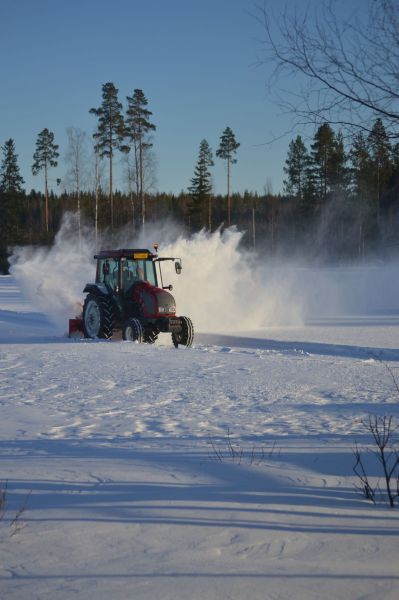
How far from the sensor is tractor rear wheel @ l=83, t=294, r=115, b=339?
16.8 m

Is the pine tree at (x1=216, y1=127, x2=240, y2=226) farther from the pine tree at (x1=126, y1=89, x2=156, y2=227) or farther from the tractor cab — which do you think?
the tractor cab

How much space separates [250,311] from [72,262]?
808 cm

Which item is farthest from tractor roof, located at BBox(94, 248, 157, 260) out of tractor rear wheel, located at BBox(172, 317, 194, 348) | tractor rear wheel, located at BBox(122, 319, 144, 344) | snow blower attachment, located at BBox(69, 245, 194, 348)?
tractor rear wheel, located at BBox(172, 317, 194, 348)

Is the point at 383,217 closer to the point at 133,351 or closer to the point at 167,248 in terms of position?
the point at 167,248

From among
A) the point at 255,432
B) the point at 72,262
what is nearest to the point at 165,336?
the point at 72,262

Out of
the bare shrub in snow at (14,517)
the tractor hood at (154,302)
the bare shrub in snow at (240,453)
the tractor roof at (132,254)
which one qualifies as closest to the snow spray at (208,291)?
the tractor roof at (132,254)

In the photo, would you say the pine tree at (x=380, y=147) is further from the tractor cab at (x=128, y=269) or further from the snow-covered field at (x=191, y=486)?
the tractor cab at (x=128, y=269)

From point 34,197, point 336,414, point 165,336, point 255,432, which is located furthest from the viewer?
point 34,197

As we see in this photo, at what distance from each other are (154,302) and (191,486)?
35.7ft

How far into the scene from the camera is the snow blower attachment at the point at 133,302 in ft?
53.1

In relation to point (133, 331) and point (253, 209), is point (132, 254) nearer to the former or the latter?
point (133, 331)

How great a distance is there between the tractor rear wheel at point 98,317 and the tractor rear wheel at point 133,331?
1.81 ft

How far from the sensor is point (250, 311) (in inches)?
997

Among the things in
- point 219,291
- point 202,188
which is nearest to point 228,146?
point 202,188
